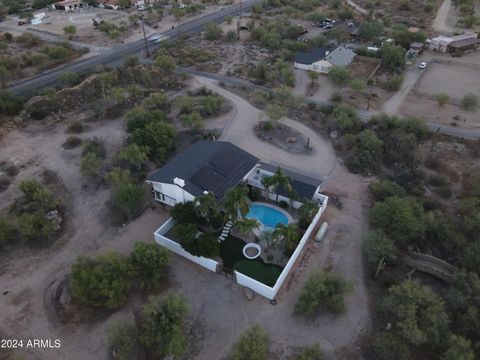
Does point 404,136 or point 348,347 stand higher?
point 404,136

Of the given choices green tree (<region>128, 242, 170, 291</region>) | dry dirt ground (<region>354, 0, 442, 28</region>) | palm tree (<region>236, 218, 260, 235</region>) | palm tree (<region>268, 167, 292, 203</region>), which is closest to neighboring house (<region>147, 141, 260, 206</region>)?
palm tree (<region>268, 167, 292, 203</region>)

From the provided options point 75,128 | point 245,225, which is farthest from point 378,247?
point 75,128

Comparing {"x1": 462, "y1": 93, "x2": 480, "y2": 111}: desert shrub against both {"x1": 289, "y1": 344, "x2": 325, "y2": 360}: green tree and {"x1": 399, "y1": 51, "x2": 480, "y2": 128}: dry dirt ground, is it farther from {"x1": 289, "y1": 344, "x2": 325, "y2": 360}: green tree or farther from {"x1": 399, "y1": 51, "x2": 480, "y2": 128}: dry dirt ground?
{"x1": 289, "y1": 344, "x2": 325, "y2": 360}: green tree

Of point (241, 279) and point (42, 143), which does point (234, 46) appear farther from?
point (241, 279)

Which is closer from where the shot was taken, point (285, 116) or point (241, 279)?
point (241, 279)

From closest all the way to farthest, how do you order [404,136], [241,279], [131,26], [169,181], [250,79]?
[241,279]
[169,181]
[404,136]
[250,79]
[131,26]

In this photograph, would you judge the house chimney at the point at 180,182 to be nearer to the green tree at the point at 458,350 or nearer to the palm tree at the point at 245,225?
the palm tree at the point at 245,225

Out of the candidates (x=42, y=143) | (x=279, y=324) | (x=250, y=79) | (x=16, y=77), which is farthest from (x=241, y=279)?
(x=16, y=77)
